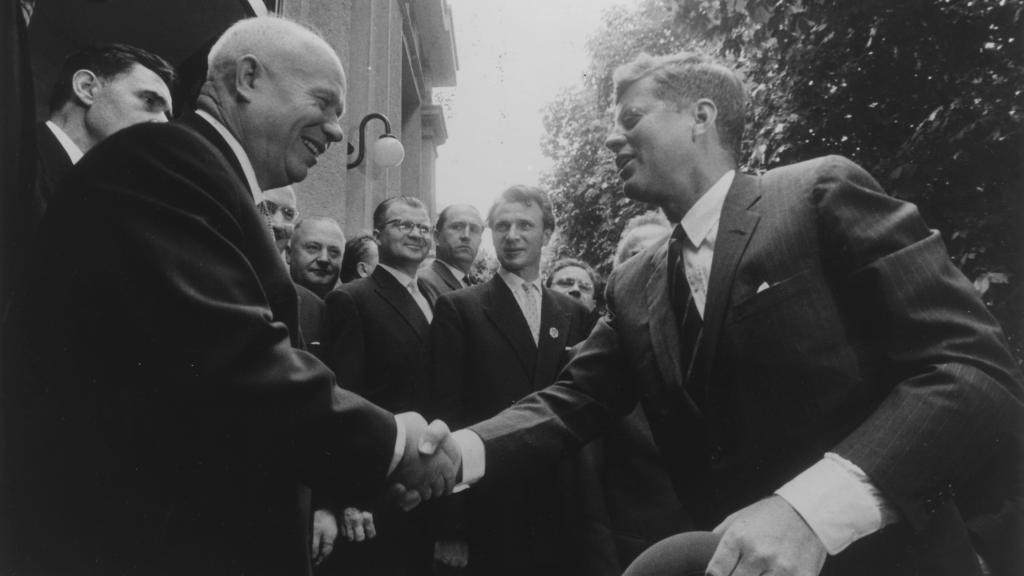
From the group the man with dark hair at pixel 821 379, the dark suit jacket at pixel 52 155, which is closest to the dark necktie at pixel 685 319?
the man with dark hair at pixel 821 379

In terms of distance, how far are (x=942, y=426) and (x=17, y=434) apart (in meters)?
2.05

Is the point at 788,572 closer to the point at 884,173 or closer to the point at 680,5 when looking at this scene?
the point at 884,173

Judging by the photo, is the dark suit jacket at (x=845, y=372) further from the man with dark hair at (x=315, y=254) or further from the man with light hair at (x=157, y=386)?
the man with dark hair at (x=315, y=254)

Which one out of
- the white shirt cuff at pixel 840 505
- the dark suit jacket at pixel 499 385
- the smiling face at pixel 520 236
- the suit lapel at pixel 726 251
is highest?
the suit lapel at pixel 726 251

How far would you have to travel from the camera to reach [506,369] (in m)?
4.02

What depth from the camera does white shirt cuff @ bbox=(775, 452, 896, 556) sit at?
5.54 feet

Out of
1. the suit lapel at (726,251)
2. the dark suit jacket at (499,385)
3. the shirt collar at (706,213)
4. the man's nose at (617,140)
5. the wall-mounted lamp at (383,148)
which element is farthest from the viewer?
the wall-mounted lamp at (383,148)

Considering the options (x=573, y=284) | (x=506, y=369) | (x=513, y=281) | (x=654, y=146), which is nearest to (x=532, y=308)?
(x=513, y=281)

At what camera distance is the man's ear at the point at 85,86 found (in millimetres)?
3434

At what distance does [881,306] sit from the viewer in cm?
186

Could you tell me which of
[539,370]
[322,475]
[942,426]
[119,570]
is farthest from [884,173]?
[119,570]

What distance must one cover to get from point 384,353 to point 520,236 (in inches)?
41.4

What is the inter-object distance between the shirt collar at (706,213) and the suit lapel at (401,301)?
2358 mm

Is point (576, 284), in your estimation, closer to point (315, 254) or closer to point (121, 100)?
point (315, 254)
